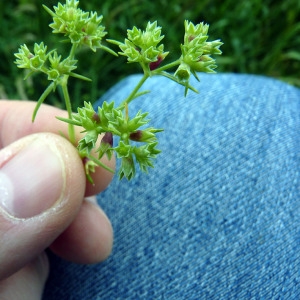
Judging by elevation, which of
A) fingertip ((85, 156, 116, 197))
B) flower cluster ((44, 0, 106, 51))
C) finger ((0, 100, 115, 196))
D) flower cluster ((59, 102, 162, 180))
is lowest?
fingertip ((85, 156, 116, 197))

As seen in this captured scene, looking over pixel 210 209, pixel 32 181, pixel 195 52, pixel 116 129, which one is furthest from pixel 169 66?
pixel 210 209

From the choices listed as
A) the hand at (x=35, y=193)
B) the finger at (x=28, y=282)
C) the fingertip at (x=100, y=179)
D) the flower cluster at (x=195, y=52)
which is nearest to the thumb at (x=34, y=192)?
A: the hand at (x=35, y=193)

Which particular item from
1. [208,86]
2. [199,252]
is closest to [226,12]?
[208,86]

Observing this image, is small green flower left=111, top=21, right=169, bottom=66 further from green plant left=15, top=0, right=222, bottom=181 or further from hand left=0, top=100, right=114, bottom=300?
hand left=0, top=100, right=114, bottom=300

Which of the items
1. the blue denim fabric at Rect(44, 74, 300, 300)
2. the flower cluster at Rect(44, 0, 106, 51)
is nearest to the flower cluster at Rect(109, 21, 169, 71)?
the flower cluster at Rect(44, 0, 106, 51)

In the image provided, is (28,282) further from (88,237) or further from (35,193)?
(35,193)

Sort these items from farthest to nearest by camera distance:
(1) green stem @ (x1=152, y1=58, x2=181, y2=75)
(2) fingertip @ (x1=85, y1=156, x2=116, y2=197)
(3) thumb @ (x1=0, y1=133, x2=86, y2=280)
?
(2) fingertip @ (x1=85, y1=156, x2=116, y2=197) → (3) thumb @ (x1=0, y1=133, x2=86, y2=280) → (1) green stem @ (x1=152, y1=58, x2=181, y2=75)
